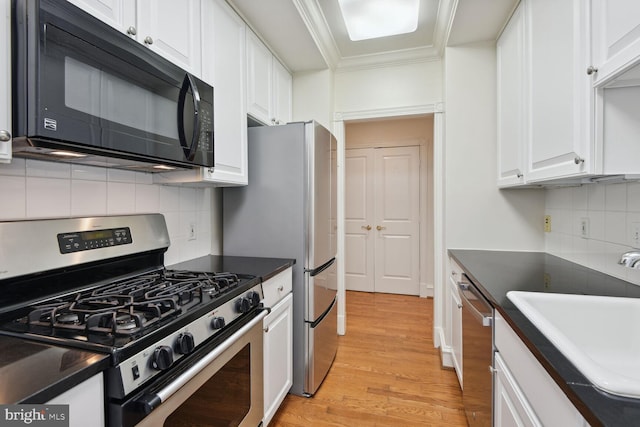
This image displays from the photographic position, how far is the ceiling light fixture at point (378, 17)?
2.09m

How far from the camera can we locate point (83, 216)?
4.09 feet

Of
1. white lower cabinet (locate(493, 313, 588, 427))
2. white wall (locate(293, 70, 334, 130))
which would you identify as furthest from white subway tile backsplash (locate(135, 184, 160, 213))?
white lower cabinet (locate(493, 313, 588, 427))

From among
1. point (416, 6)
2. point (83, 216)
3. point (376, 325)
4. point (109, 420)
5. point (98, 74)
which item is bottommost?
point (376, 325)

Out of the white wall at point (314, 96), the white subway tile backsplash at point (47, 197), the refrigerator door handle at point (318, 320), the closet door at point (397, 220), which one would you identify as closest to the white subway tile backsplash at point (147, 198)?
the white subway tile backsplash at point (47, 197)

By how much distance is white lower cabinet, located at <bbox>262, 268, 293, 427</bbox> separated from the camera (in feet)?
5.05

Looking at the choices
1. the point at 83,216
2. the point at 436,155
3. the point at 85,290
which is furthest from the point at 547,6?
the point at 85,290

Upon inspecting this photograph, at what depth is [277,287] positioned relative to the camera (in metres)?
1.67

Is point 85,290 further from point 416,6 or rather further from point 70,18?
point 416,6

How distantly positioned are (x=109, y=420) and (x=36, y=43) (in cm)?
97

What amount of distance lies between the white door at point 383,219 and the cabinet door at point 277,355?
2.56m

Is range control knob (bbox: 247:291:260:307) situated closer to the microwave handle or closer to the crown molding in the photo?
the microwave handle

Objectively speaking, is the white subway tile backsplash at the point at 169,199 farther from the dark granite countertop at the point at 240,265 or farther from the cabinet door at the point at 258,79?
the cabinet door at the point at 258,79

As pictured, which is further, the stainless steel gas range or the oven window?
the oven window

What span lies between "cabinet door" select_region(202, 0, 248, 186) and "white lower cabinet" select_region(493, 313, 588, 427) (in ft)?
4.72
